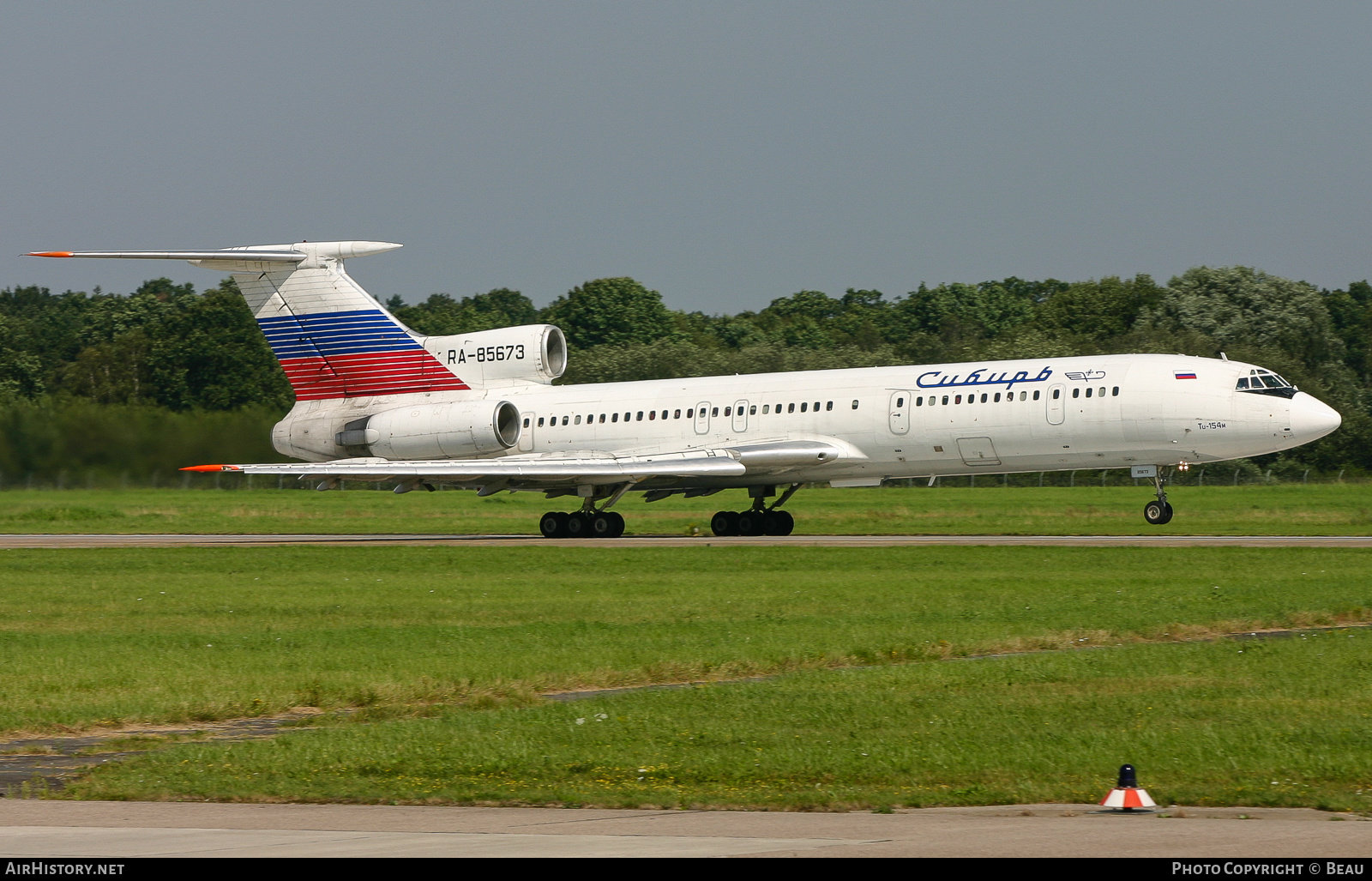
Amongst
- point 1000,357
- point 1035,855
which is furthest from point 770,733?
point 1000,357

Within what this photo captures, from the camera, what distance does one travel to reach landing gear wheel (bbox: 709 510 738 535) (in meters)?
39.9

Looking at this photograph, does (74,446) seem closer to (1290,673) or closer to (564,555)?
(564,555)

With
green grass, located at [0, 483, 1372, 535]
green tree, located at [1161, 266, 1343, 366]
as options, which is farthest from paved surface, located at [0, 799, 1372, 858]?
green tree, located at [1161, 266, 1343, 366]

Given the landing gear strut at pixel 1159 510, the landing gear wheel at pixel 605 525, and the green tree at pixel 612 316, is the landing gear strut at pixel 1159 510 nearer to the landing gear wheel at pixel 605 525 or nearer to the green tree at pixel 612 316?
the landing gear wheel at pixel 605 525

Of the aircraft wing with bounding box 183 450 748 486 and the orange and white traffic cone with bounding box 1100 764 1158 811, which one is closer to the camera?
the orange and white traffic cone with bounding box 1100 764 1158 811

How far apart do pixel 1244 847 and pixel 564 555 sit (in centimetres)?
2481

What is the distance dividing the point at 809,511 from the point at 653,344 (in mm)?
52205

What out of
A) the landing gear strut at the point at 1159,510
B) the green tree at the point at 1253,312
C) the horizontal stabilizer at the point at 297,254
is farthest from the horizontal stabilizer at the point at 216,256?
the green tree at the point at 1253,312

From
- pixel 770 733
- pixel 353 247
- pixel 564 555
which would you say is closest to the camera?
pixel 770 733

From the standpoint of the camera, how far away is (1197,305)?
92562 millimetres

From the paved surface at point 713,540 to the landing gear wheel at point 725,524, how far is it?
1.24ft

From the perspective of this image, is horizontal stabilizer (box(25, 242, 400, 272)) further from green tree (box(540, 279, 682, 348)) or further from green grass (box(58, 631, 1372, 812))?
green tree (box(540, 279, 682, 348))

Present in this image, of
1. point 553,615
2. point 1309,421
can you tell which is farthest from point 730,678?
point 1309,421

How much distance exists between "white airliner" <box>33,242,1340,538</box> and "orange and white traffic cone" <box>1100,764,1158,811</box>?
27197 millimetres
